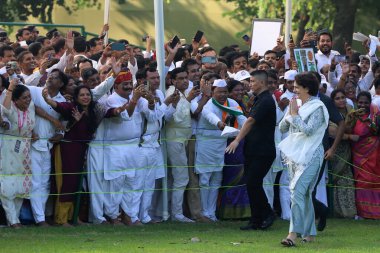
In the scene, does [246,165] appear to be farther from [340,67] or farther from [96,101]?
[340,67]

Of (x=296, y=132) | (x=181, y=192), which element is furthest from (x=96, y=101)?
(x=296, y=132)

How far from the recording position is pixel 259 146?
16.0 metres

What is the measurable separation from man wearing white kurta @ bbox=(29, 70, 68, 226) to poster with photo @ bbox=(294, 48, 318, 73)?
369cm

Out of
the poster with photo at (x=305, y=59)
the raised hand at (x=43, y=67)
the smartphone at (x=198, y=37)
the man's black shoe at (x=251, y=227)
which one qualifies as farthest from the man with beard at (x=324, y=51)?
the raised hand at (x=43, y=67)

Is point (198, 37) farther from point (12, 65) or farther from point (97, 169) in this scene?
point (12, 65)

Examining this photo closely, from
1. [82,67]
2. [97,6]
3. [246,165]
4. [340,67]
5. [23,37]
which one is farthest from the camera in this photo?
[97,6]

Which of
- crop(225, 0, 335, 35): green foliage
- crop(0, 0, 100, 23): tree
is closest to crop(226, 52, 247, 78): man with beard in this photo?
crop(225, 0, 335, 35): green foliage

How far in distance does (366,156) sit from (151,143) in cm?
335

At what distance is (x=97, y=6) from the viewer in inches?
1531

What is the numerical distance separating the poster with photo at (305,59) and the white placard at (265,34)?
4.24m

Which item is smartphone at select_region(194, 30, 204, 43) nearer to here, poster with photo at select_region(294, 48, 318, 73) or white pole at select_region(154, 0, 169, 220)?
poster with photo at select_region(294, 48, 318, 73)

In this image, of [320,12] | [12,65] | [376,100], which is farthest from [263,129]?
[320,12]

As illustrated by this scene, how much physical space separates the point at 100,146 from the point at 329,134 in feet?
11.2

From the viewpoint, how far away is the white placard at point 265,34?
2241 centimetres
